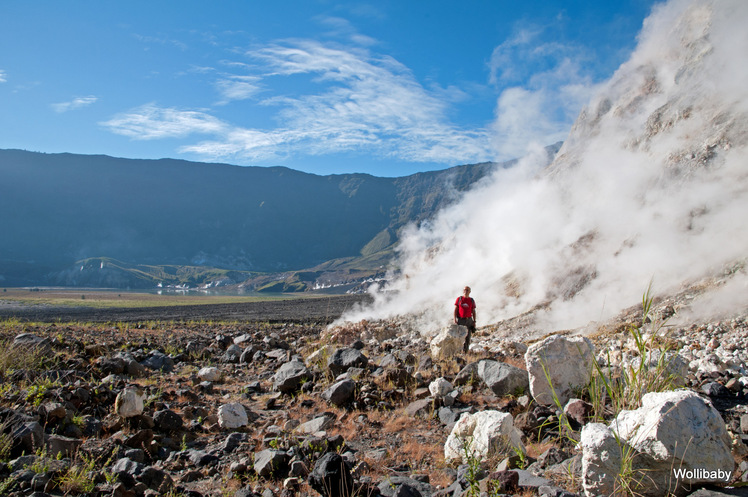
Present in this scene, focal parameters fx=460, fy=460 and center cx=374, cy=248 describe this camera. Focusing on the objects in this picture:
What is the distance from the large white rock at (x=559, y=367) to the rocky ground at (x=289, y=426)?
328 mm

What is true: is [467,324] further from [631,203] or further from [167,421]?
[631,203]

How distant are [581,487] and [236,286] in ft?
534

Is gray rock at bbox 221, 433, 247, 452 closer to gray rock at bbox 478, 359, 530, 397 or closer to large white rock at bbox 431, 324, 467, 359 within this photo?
gray rock at bbox 478, 359, 530, 397

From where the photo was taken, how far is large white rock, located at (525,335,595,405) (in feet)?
20.9

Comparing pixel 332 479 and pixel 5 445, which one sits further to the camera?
pixel 5 445

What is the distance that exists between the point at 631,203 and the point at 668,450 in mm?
16296

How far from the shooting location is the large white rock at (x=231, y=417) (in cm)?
696

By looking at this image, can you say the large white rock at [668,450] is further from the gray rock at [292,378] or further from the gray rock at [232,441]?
the gray rock at [292,378]

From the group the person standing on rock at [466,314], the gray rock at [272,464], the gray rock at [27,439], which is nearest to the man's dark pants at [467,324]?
the person standing on rock at [466,314]

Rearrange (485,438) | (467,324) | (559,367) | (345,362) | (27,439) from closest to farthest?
(485,438) → (27,439) → (559,367) → (345,362) → (467,324)

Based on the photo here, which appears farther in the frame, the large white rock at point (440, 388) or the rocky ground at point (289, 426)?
the large white rock at point (440, 388)

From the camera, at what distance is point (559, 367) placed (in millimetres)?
6367

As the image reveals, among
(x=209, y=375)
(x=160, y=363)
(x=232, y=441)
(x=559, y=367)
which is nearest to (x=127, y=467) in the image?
(x=232, y=441)

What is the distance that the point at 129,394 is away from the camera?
6.77 metres
